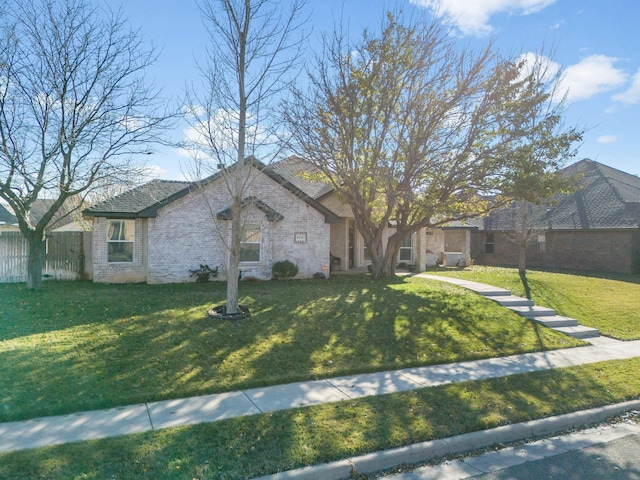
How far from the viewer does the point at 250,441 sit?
15.5 feet

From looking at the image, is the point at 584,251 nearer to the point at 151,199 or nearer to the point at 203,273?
the point at 203,273

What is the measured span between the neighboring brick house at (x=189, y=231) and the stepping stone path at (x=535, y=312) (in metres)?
7.01

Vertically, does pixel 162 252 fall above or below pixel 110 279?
above

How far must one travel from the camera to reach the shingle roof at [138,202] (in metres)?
15.0

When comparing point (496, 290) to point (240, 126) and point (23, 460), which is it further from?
point (23, 460)

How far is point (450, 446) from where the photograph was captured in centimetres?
499

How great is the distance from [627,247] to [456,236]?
8790mm

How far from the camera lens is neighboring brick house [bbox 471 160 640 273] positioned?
2317cm

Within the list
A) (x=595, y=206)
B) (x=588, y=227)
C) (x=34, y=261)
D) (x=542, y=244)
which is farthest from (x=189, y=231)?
(x=595, y=206)

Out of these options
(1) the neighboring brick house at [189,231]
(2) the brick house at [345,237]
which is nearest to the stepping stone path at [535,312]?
(1) the neighboring brick house at [189,231]

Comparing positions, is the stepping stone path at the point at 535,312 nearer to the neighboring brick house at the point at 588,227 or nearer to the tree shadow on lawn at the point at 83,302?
the neighboring brick house at the point at 588,227

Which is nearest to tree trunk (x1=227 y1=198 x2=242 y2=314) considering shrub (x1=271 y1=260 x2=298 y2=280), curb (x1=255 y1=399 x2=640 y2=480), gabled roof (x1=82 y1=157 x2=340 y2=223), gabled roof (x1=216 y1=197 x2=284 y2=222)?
gabled roof (x1=82 y1=157 x2=340 y2=223)

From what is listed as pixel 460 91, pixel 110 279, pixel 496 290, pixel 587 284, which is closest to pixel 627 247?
pixel 587 284

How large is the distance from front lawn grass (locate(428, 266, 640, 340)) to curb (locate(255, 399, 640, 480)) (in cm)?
600
